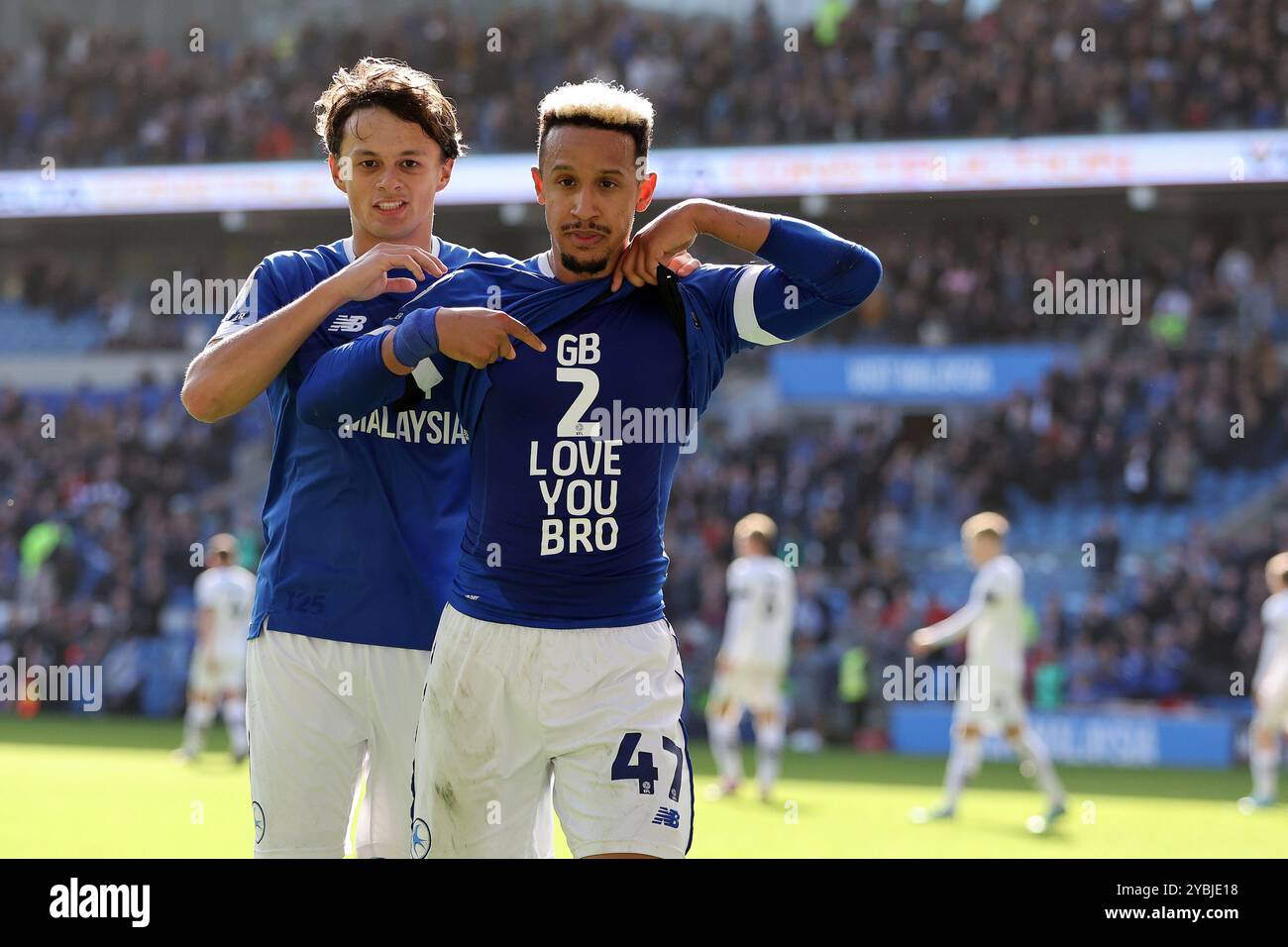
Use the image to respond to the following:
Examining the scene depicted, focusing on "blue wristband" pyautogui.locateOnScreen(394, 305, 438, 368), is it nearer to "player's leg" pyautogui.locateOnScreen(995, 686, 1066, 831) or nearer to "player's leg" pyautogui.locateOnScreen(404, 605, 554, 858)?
"player's leg" pyautogui.locateOnScreen(404, 605, 554, 858)

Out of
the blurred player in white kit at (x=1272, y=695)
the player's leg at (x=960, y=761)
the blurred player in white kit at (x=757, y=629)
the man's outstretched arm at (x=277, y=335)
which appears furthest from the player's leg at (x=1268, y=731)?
the man's outstretched arm at (x=277, y=335)

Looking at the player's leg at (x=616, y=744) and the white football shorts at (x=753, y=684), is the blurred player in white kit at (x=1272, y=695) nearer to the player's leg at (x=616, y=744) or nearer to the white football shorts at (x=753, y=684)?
the white football shorts at (x=753, y=684)

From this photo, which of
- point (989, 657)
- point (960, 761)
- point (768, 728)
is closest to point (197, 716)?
point (768, 728)

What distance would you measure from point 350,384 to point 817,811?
823cm

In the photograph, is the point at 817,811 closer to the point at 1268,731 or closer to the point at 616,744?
the point at 1268,731

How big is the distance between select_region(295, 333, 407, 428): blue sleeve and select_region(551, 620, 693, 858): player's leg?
2.08ft

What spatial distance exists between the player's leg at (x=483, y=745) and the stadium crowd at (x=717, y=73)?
14354mm

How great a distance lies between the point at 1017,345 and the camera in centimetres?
1883

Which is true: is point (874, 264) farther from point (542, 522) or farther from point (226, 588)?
point (226, 588)

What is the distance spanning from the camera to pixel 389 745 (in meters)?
3.54

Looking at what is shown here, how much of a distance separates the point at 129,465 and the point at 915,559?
10.9 m

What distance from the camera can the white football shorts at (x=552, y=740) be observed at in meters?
3.06
